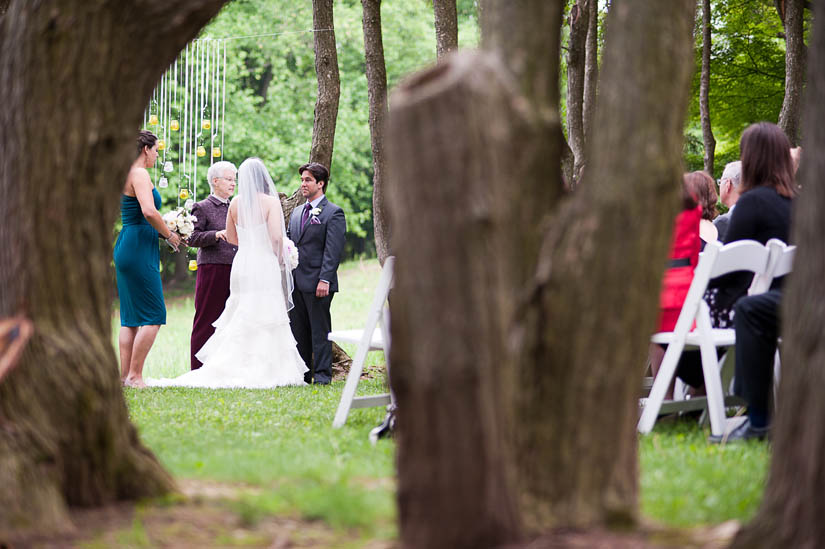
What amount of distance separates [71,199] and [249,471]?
61.0 inches

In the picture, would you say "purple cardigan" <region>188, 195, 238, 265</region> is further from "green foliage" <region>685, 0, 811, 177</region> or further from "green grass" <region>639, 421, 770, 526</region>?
"green foliage" <region>685, 0, 811, 177</region>

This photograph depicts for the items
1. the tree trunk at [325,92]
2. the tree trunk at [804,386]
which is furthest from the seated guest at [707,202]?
the tree trunk at [325,92]

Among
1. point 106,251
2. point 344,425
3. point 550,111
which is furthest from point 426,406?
point 344,425

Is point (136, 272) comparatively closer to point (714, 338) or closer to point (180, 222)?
point (180, 222)

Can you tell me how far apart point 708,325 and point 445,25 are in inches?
247

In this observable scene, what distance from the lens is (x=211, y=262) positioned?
11547mm

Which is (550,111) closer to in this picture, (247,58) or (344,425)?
(344,425)

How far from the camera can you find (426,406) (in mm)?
2918

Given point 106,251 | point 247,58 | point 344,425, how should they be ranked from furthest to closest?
point 247,58 < point 344,425 < point 106,251

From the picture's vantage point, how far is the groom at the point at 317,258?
1112 centimetres

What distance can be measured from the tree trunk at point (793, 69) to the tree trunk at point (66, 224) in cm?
1188

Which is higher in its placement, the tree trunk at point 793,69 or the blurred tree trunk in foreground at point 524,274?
the tree trunk at point 793,69

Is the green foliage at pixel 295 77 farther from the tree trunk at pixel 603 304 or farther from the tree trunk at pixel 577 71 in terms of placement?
the tree trunk at pixel 603 304

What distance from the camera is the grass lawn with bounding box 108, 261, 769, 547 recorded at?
3887 millimetres
